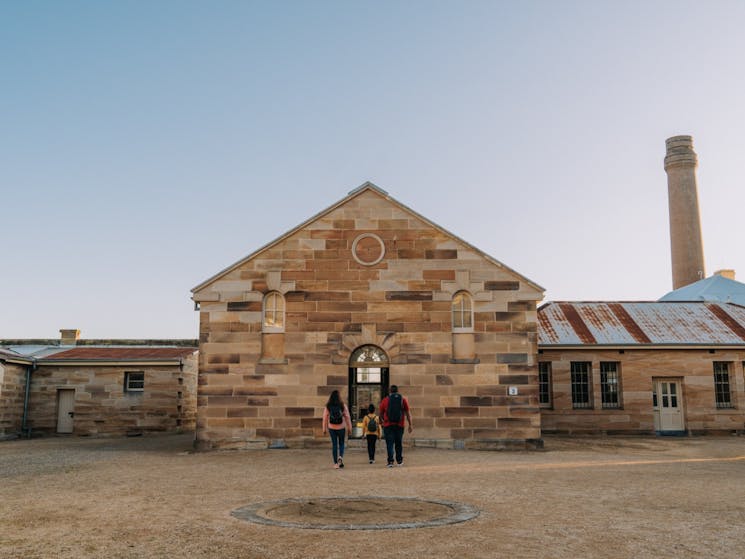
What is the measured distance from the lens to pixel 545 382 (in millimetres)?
25984

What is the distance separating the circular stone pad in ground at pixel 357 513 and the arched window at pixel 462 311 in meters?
9.96

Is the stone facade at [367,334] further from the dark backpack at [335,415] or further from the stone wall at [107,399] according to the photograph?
the stone wall at [107,399]

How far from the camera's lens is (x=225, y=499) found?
10133mm

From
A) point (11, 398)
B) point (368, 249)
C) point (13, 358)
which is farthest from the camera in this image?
point (11, 398)

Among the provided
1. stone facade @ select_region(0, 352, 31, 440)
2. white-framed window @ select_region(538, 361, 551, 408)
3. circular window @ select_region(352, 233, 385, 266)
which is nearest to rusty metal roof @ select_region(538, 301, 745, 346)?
white-framed window @ select_region(538, 361, 551, 408)

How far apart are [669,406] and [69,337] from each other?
27.9 m

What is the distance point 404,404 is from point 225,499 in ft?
19.4

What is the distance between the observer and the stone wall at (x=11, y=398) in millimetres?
26406

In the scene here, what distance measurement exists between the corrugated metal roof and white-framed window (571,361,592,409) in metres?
16.1

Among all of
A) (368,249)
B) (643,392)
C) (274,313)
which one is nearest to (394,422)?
(274,313)

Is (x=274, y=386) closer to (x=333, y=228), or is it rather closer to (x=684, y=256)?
(x=333, y=228)

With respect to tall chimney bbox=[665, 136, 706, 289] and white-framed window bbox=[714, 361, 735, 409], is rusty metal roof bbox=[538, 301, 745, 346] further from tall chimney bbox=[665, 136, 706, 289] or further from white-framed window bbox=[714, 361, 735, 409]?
tall chimney bbox=[665, 136, 706, 289]

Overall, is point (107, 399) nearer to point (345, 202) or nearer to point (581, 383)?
point (345, 202)

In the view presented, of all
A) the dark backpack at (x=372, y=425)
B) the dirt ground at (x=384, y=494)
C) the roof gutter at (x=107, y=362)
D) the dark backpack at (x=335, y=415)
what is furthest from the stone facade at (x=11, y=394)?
the dark backpack at (x=372, y=425)
